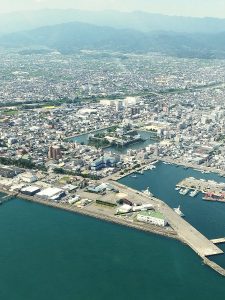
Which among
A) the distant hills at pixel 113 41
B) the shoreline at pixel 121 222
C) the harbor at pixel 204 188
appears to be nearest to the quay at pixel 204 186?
the harbor at pixel 204 188

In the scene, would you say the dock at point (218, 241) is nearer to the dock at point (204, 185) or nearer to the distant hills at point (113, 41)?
the dock at point (204, 185)

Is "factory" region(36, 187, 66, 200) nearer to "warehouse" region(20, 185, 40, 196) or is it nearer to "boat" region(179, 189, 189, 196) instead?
"warehouse" region(20, 185, 40, 196)

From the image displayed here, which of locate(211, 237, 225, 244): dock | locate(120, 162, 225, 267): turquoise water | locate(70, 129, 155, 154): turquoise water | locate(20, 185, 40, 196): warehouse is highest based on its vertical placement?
locate(211, 237, 225, 244): dock

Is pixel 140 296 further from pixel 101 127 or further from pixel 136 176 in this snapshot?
pixel 101 127

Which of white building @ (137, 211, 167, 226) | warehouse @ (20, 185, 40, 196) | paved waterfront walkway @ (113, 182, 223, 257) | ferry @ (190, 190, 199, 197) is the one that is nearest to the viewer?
paved waterfront walkway @ (113, 182, 223, 257)

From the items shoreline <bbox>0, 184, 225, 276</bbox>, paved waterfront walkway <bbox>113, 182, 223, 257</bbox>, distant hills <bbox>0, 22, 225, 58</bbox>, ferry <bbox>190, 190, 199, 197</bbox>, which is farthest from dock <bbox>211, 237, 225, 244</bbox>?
distant hills <bbox>0, 22, 225, 58</bbox>

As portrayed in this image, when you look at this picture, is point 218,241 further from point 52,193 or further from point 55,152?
point 55,152

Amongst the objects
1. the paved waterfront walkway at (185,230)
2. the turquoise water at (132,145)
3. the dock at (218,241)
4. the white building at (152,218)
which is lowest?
the turquoise water at (132,145)
